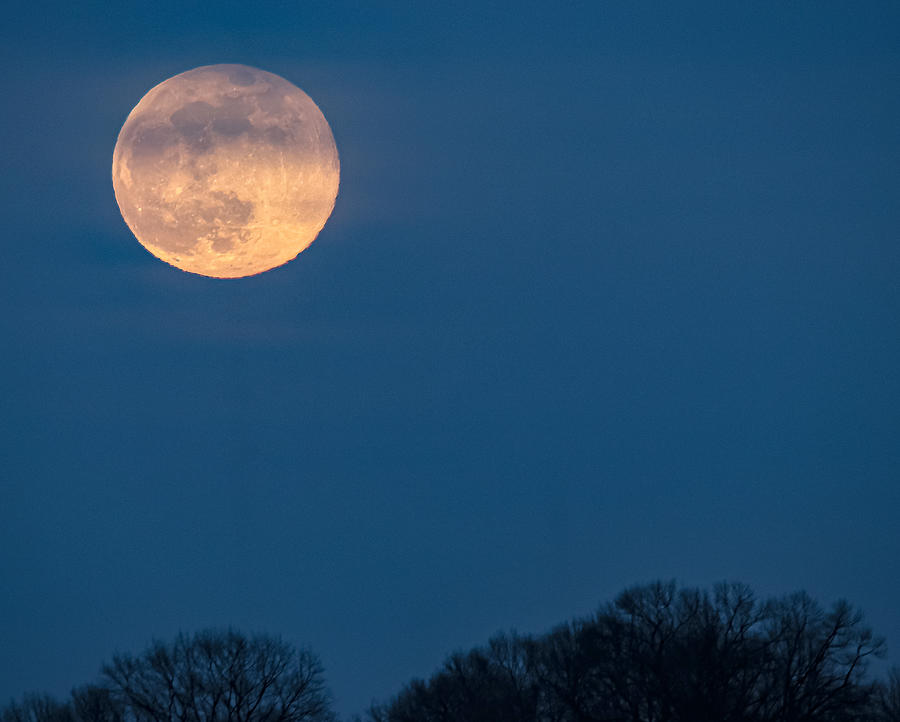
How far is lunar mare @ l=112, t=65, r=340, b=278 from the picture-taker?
83.1 feet

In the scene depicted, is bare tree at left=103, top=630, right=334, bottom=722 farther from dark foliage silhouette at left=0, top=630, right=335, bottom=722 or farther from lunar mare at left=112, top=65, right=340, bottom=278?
lunar mare at left=112, top=65, right=340, bottom=278

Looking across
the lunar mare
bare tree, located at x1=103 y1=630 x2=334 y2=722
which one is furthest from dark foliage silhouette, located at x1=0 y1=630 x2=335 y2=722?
the lunar mare

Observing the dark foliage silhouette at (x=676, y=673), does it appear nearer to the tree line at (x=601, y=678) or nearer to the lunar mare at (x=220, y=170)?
the tree line at (x=601, y=678)

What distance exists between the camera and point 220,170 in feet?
82.9

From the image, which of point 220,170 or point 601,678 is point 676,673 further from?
point 220,170

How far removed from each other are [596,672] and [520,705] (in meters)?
4.02

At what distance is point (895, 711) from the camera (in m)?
63.4

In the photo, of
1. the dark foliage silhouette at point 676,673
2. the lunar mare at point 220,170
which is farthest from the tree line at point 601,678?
the lunar mare at point 220,170

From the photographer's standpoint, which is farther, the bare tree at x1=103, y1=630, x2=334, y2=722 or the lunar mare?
the bare tree at x1=103, y1=630, x2=334, y2=722

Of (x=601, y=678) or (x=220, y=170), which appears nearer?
(x=220, y=170)

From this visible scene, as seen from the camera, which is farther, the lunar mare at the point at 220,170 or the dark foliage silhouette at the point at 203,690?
the dark foliage silhouette at the point at 203,690

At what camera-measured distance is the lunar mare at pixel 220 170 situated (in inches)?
997

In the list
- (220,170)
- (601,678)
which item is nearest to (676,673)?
(601,678)

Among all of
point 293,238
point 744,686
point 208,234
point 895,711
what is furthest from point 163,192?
point 895,711
